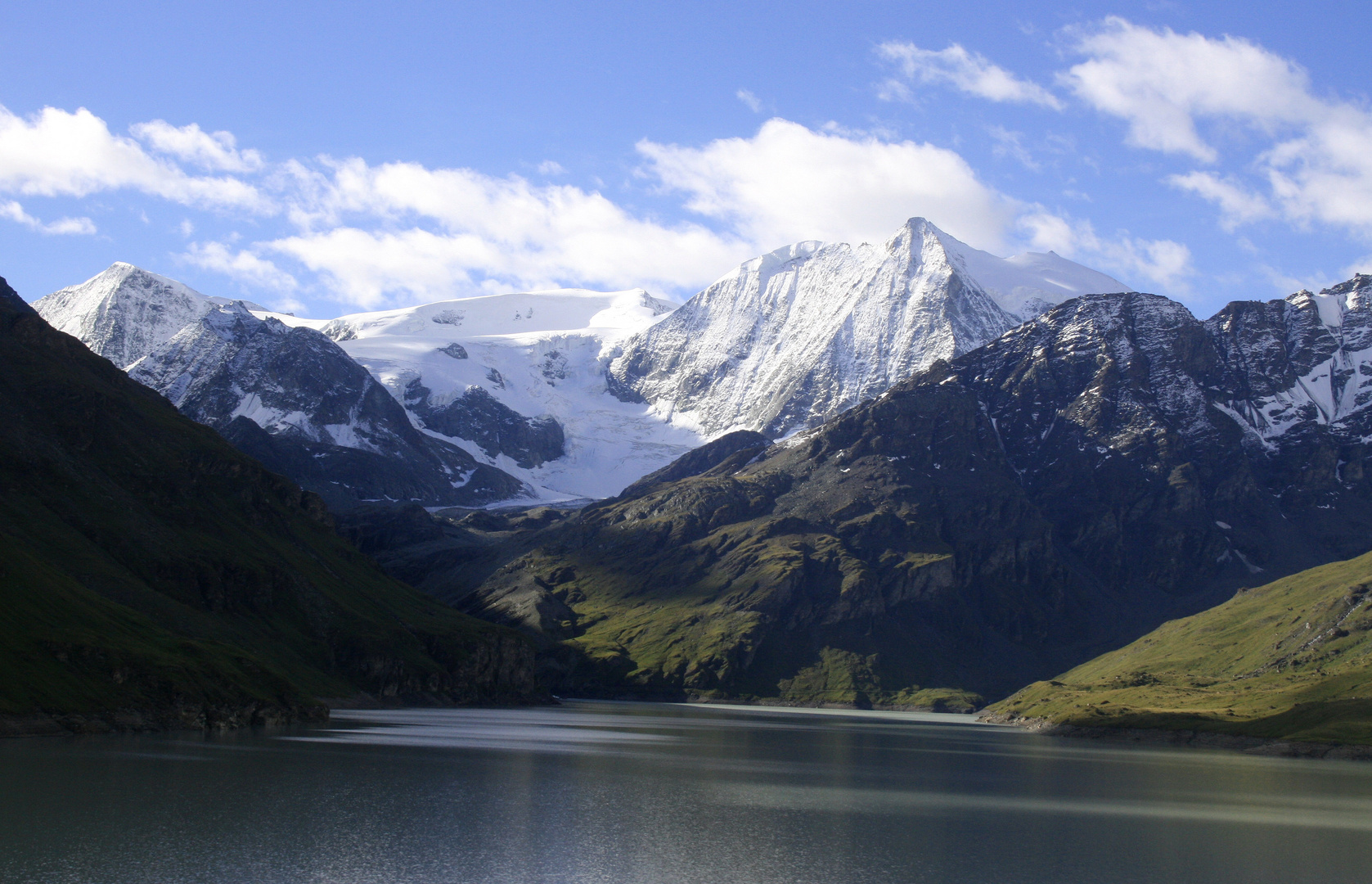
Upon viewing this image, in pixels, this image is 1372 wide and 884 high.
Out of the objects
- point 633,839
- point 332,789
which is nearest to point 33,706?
point 332,789

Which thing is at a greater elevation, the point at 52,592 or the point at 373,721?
the point at 52,592

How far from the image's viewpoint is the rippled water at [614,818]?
221 ft

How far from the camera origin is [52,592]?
144 m

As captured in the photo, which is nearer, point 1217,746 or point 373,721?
point 373,721

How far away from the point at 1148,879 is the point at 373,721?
13178cm

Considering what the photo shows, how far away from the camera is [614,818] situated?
85.8m

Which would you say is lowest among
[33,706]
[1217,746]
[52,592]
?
[1217,746]

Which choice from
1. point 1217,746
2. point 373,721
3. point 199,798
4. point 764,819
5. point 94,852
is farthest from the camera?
point 1217,746

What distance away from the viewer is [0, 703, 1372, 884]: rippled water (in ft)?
221

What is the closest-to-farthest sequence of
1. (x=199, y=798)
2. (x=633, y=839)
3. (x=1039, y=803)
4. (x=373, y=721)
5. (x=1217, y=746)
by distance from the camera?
(x=633, y=839)
(x=199, y=798)
(x=1039, y=803)
(x=373, y=721)
(x=1217, y=746)

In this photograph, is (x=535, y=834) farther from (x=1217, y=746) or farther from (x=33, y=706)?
(x=1217, y=746)

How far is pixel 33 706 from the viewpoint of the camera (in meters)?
120

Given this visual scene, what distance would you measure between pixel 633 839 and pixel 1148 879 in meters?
30.9

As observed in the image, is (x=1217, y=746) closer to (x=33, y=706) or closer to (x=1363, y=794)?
(x=1363, y=794)
